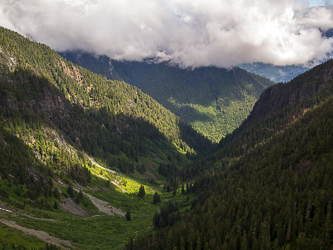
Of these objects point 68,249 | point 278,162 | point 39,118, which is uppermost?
point 39,118

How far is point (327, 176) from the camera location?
93.8 m

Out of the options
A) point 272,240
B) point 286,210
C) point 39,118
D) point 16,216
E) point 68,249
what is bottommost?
point 68,249

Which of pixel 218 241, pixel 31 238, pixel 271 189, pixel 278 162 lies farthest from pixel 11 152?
pixel 278 162

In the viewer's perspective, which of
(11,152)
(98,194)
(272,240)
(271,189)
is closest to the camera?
(272,240)

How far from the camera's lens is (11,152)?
125 meters

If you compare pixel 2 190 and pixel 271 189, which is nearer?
pixel 2 190

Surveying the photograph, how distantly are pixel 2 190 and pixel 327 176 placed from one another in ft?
412

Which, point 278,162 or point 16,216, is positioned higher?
point 278,162

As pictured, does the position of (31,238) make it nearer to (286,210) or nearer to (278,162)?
(286,210)

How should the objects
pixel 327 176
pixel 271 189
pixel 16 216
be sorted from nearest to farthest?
pixel 16 216, pixel 327 176, pixel 271 189

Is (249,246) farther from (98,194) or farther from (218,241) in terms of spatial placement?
(98,194)

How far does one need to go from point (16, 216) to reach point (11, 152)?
162 ft

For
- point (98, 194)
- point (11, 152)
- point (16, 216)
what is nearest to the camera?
point (16, 216)

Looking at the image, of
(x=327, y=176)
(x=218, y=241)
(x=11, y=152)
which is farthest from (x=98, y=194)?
(x=327, y=176)
